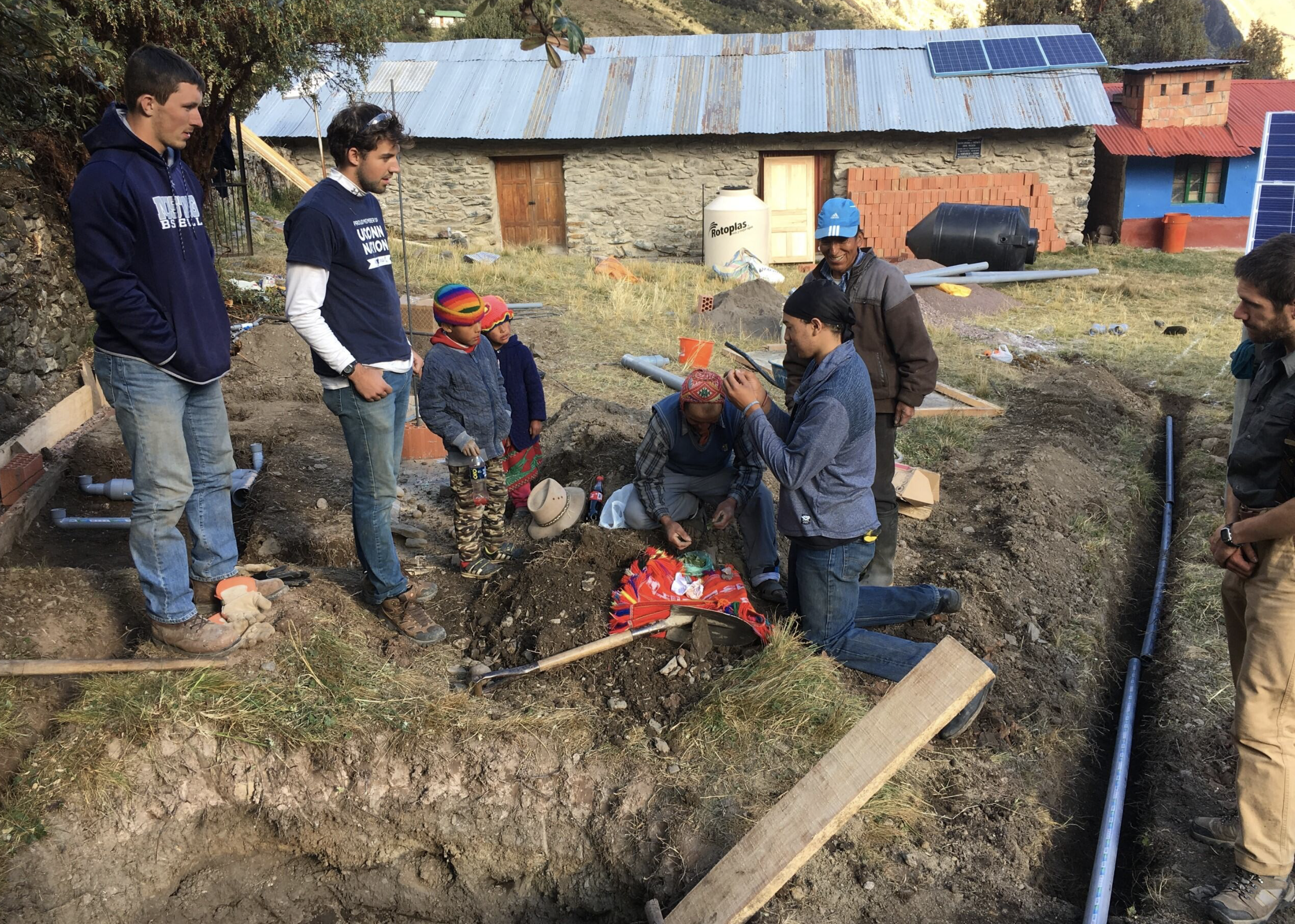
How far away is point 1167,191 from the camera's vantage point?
1889cm

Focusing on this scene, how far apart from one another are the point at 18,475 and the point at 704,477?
4163 millimetres

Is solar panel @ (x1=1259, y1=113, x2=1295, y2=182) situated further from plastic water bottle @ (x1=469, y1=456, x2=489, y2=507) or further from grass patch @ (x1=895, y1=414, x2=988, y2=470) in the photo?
plastic water bottle @ (x1=469, y1=456, x2=489, y2=507)

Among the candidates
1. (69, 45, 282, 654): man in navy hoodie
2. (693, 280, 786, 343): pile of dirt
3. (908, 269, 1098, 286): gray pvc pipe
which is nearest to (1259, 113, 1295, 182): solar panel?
(908, 269, 1098, 286): gray pvc pipe

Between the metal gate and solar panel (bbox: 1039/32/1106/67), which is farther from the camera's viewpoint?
solar panel (bbox: 1039/32/1106/67)

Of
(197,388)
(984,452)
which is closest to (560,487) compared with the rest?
(197,388)

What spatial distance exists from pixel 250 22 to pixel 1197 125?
17.9 meters

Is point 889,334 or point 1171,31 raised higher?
point 1171,31

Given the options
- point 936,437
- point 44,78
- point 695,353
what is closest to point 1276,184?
point 936,437

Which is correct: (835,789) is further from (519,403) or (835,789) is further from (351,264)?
(519,403)

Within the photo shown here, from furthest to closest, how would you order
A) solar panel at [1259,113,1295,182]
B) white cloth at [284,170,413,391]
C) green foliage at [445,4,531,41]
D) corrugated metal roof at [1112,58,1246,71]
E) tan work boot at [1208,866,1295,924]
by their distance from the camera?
green foliage at [445,4,531,41], corrugated metal roof at [1112,58,1246,71], solar panel at [1259,113,1295,182], white cloth at [284,170,413,391], tan work boot at [1208,866,1295,924]

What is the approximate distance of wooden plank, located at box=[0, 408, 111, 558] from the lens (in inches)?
211

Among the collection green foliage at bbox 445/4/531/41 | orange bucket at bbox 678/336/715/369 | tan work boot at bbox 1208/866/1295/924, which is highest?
green foliage at bbox 445/4/531/41

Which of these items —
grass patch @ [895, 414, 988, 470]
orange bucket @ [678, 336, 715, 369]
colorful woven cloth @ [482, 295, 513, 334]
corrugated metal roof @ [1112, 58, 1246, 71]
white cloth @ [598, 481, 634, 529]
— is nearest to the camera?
white cloth @ [598, 481, 634, 529]

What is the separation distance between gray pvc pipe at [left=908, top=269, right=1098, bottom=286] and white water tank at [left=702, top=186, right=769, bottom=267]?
316 centimetres
